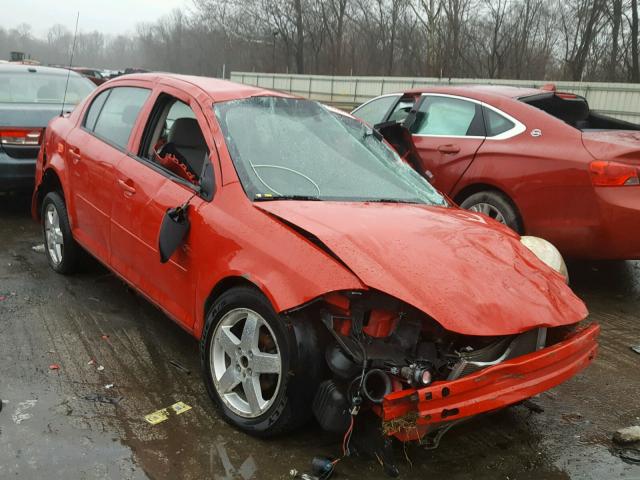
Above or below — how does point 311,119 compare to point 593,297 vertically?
above

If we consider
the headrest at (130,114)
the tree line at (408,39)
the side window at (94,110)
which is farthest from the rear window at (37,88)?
the tree line at (408,39)

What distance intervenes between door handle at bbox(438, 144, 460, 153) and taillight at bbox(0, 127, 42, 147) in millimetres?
4245

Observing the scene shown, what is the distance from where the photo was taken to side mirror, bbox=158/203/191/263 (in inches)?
126

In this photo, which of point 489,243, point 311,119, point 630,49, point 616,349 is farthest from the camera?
point 630,49

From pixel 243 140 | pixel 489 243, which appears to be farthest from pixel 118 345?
pixel 489 243

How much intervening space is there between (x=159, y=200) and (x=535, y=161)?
3260mm

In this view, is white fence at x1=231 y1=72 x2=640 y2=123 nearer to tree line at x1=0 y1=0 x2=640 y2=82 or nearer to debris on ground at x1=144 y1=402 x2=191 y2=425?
tree line at x1=0 y1=0 x2=640 y2=82

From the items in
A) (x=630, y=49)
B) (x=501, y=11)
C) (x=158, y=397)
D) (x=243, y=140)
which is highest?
(x=501, y=11)

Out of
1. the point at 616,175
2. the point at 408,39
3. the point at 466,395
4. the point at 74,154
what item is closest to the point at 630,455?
the point at 466,395

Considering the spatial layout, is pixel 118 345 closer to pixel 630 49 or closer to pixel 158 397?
pixel 158 397

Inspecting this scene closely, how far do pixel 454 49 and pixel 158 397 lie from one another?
4469cm

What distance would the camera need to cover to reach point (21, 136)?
250 inches

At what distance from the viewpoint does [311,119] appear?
12.5ft

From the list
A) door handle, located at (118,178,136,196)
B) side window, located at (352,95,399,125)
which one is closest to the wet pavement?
Result: door handle, located at (118,178,136,196)
